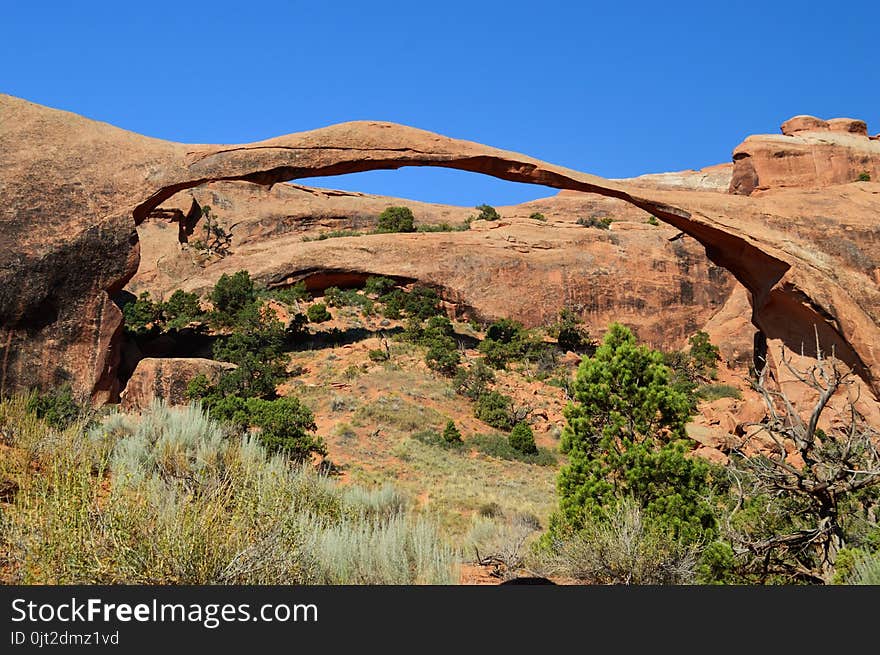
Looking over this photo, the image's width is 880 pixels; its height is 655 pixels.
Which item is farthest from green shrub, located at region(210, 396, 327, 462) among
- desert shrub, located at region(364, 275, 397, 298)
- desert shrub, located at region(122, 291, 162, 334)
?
desert shrub, located at region(364, 275, 397, 298)

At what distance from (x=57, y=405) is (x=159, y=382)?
211 inches

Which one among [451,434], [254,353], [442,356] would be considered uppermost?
[442,356]

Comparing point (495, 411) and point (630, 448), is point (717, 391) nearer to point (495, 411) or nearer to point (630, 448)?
point (495, 411)

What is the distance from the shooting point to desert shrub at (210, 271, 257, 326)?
87.2 ft

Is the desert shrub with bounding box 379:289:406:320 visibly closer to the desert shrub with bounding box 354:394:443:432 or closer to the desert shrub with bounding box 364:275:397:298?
the desert shrub with bounding box 364:275:397:298

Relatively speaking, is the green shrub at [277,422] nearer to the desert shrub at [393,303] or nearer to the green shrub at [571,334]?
the desert shrub at [393,303]

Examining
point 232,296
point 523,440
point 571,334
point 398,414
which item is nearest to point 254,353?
point 232,296

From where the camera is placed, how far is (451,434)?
1875 centimetres

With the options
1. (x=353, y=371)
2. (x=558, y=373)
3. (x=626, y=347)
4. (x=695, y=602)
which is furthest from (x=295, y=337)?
(x=695, y=602)

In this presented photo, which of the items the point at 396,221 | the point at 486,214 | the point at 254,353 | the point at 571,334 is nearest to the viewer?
the point at 254,353

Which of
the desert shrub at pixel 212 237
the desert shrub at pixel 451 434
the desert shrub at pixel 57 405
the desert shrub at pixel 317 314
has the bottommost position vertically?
the desert shrub at pixel 451 434

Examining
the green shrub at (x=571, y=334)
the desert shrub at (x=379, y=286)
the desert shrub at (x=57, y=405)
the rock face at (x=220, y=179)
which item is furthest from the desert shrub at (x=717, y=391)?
the desert shrub at (x=57, y=405)

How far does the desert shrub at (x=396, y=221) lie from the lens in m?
37.4

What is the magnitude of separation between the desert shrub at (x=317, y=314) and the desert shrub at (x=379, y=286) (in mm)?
2271
